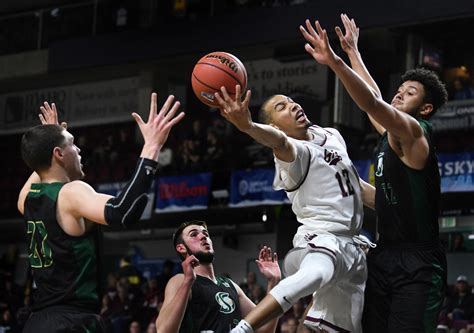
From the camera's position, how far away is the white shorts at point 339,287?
6781 millimetres

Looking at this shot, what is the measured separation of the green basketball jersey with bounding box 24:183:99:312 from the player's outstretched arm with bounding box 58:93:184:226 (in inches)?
9.0

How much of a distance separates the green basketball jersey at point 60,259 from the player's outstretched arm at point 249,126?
1.13 m

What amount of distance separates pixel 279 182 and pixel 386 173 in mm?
785

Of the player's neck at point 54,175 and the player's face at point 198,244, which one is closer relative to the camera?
the player's neck at point 54,175

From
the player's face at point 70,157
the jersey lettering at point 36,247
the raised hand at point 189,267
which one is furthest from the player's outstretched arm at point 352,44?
the jersey lettering at point 36,247

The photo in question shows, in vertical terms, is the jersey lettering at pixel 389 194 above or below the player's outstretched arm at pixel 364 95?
below

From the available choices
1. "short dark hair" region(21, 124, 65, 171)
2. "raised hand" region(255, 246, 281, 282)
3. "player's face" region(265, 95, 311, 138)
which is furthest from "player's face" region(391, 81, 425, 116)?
"short dark hair" region(21, 124, 65, 171)

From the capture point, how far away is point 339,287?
697 centimetres

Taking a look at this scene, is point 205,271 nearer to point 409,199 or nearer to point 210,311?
point 210,311

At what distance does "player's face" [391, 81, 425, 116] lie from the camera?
6973mm

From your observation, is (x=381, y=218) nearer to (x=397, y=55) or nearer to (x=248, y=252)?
(x=397, y=55)

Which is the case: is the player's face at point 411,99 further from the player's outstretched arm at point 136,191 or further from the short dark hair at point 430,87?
the player's outstretched arm at point 136,191

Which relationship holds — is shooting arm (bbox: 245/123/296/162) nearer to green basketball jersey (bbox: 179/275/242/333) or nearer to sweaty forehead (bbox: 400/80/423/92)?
sweaty forehead (bbox: 400/80/423/92)

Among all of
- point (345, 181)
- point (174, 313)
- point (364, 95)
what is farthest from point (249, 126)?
point (174, 313)
